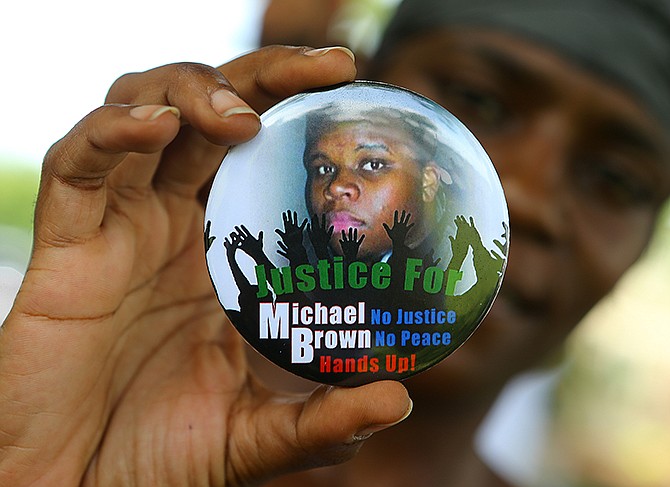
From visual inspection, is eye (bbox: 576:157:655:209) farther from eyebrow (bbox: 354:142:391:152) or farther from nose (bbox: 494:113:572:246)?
eyebrow (bbox: 354:142:391:152)

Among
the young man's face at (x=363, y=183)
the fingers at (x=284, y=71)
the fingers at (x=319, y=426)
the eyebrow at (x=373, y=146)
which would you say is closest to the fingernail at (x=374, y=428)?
the fingers at (x=319, y=426)

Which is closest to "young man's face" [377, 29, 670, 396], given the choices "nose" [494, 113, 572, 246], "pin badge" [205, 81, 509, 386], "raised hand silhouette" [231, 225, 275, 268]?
"nose" [494, 113, 572, 246]

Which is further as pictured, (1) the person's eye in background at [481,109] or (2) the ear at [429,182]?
(1) the person's eye in background at [481,109]

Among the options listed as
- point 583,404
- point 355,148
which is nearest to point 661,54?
point 355,148

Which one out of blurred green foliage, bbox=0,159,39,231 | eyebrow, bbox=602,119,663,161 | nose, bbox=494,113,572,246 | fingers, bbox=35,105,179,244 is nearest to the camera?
fingers, bbox=35,105,179,244

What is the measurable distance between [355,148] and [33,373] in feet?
1.51

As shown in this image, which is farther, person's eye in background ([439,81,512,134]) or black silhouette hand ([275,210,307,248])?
person's eye in background ([439,81,512,134])

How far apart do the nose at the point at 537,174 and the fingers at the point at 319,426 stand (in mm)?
586

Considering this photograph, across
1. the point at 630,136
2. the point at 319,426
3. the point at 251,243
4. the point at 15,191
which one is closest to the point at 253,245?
the point at 251,243

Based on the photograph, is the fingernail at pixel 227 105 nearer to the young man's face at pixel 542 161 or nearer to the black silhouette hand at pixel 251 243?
the black silhouette hand at pixel 251 243

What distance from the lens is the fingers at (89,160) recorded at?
0.78m

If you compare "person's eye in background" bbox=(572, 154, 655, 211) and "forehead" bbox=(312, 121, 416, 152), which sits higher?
"forehead" bbox=(312, 121, 416, 152)

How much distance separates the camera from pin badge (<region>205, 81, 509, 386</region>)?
0.79 metres

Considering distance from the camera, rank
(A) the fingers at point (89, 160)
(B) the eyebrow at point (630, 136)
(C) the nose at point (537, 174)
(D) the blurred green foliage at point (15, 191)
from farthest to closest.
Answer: (D) the blurred green foliage at point (15, 191) < (B) the eyebrow at point (630, 136) < (C) the nose at point (537, 174) < (A) the fingers at point (89, 160)
